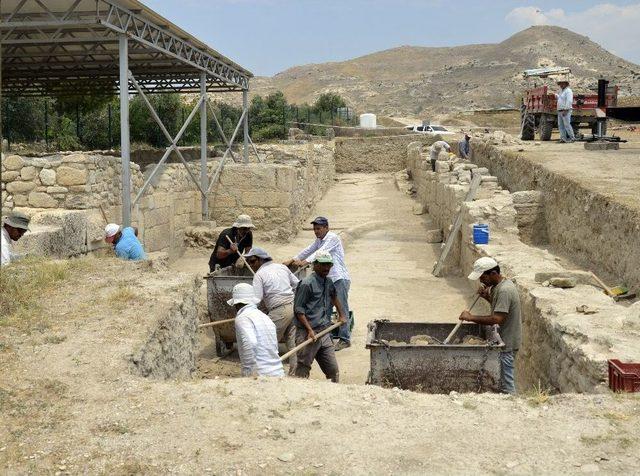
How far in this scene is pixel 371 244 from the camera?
1669 centimetres

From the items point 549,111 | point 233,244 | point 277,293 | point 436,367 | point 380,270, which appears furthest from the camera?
point 549,111

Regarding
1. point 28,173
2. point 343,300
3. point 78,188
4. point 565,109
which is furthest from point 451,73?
point 343,300

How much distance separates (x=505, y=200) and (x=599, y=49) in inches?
4244

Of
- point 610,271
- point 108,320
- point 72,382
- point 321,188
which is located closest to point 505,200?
point 610,271

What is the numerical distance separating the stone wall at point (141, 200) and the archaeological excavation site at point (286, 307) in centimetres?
4

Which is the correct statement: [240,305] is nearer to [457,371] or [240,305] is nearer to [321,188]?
[457,371]

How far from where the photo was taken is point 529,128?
24438 millimetres

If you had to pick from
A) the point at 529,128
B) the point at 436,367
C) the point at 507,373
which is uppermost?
the point at 529,128

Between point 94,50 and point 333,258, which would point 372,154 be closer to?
point 94,50

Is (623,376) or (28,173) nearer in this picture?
(623,376)

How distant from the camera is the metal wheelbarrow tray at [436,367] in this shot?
552 centimetres

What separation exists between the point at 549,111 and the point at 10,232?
18.4m

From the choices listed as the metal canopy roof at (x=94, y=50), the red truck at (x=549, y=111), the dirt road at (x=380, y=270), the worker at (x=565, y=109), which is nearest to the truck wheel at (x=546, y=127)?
the red truck at (x=549, y=111)

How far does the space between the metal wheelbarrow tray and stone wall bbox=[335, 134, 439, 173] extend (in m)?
30.4
